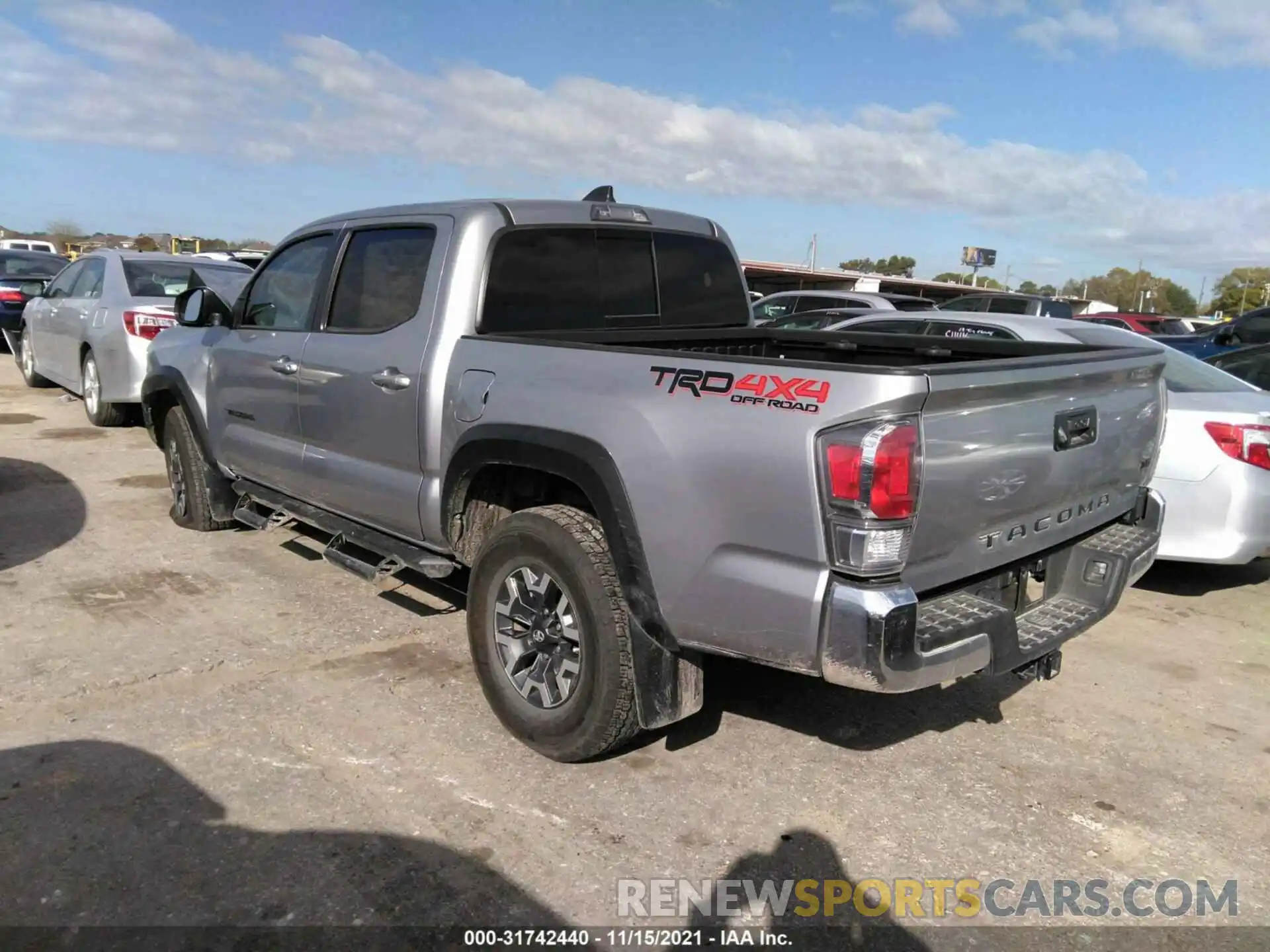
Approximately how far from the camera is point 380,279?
4.21m

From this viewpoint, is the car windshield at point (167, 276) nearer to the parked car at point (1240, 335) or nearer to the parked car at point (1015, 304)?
the parked car at point (1015, 304)

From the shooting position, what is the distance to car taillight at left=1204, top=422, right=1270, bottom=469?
5.02 meters

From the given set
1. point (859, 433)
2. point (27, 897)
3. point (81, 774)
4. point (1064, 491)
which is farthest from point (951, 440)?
point (81, 774)

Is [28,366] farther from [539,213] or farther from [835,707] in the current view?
[835,707]

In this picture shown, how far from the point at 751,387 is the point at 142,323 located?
7.41 m

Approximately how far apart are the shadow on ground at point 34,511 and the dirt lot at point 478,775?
1.92ft

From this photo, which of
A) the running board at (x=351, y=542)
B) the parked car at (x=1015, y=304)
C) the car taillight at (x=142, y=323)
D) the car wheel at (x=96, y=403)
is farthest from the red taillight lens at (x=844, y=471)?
the parked car at (x=1015, y=304)

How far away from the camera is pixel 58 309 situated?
972cm

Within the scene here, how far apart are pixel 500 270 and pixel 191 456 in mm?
3144

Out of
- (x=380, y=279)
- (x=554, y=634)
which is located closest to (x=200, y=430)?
(x=380, y=279)

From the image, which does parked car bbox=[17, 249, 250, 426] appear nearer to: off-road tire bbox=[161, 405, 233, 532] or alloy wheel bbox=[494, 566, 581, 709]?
off-road tire bbox=[161, 405, 233, 532]

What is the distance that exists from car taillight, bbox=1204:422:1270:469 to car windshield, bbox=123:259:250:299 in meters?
8.18

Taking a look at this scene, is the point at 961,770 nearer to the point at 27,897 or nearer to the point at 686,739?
the point at 686,739

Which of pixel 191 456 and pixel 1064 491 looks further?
pixel 191 456
